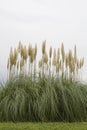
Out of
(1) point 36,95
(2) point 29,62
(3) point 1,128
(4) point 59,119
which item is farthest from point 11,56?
(3) point 1,128

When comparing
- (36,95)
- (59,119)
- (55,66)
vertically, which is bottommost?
(59,119)

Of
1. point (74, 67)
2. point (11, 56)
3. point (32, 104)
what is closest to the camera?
point (32, 104)

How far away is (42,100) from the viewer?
30.4 feet

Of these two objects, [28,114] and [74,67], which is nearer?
[28,114]

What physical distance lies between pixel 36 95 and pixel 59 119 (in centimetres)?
82

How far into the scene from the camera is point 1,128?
7520 mm

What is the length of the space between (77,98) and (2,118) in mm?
1888

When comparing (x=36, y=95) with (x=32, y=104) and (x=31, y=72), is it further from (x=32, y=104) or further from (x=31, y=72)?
(x=31, y=72)

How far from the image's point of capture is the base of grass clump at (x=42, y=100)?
926 centimetres

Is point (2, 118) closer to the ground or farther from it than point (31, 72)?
closer to the ground

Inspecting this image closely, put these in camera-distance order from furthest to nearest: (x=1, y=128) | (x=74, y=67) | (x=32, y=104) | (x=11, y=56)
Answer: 1. (x=74, y=67)
2. (x=11, y=56)
3. (x=32, y=104)
4. (x=1, y=128)

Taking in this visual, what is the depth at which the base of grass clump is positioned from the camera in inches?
364

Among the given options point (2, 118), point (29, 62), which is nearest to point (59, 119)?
point (2, 118)

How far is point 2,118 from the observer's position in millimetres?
9414
